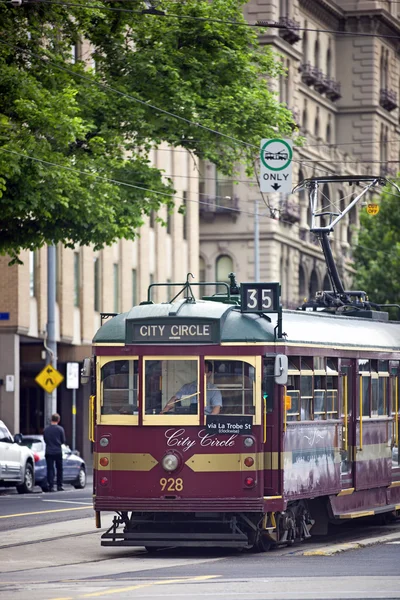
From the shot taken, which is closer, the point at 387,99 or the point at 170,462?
the point at 170,462

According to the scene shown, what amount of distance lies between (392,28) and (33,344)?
44.9m

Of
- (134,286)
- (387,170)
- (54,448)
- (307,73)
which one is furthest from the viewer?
(387,170)

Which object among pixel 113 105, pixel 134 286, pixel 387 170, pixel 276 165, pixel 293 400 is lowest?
pixel 293 400

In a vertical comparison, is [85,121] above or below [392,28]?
below

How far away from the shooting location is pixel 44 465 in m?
39.1

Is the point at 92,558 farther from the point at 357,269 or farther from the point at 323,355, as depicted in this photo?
the point at 357,269

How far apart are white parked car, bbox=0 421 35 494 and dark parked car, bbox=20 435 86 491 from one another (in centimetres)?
149

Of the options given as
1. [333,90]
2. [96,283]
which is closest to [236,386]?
[96,283]

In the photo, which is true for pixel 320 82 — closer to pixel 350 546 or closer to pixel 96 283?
pixel 96 283

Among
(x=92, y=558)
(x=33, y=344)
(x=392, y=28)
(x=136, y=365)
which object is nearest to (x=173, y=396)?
(x=136, y=365)

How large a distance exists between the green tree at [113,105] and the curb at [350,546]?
1065 cm

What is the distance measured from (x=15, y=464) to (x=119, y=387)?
1686cm

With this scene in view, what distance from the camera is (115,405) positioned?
19562mm

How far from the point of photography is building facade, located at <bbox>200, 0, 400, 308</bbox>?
7481 centimetres
